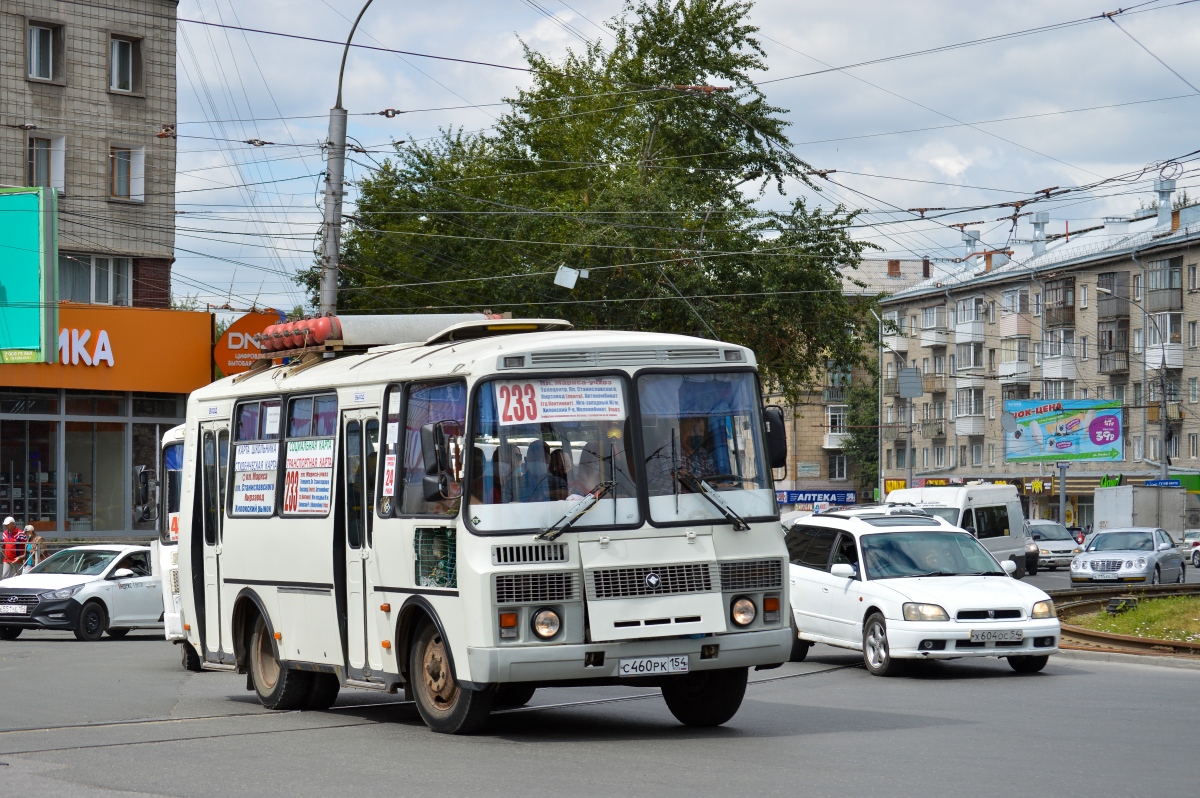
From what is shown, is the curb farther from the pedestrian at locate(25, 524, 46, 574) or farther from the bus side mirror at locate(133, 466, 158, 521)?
the pedestrian at locate(25, 524, 46, 574)

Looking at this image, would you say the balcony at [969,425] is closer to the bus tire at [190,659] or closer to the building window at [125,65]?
the building window at [125,65]

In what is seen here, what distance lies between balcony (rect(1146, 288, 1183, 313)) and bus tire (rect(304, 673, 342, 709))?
69289 mm

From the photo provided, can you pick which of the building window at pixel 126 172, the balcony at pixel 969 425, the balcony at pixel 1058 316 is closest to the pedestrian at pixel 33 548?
the building window at pixel 126 172

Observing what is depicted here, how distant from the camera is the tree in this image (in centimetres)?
4134

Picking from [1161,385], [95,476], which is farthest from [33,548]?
[1161,385]

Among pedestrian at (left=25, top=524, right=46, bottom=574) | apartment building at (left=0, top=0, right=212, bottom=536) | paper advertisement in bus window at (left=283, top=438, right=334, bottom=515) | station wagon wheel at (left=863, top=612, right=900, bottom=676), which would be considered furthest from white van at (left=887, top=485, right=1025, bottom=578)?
paper advertisement in bus window at (left=283, top=438, right=334, bottom=515)

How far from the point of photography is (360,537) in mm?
12453

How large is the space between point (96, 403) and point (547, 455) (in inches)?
1115

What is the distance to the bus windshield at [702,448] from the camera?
1131 centimetres

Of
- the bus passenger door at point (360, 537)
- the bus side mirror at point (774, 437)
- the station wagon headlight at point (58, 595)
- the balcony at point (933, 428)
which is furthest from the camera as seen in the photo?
the balcony at point (933, 428)

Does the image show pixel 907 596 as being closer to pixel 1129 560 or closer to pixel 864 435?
pixel 1129 560

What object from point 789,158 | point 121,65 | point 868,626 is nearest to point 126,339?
point 121,65

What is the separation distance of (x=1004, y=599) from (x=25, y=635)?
18.5 m

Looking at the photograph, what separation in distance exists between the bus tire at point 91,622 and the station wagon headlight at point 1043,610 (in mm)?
15725
